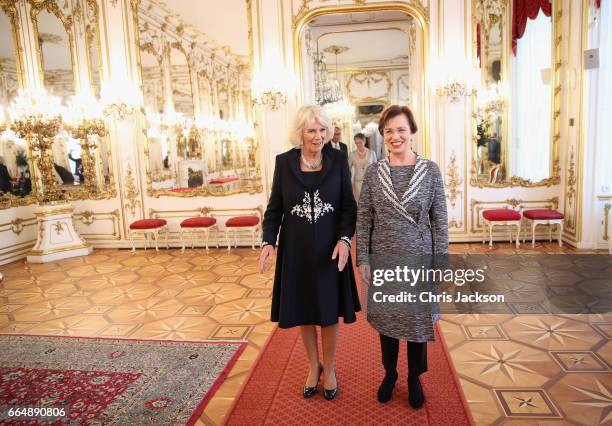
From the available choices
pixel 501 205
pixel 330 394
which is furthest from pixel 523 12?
pixel 330 394

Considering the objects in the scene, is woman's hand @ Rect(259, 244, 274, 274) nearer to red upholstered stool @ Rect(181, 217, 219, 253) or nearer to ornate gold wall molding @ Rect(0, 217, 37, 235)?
red upholstered stool @ Rect(181, 217, 219, 253)

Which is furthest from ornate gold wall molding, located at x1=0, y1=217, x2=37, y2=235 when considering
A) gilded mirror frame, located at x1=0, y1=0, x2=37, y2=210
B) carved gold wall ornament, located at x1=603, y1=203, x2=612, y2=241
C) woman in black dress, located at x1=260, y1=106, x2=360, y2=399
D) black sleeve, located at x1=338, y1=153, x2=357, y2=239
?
carved gold wall ornament, located at x1=603, y1=203, x2=612, y2=241

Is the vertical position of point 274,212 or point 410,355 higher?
point 274,212

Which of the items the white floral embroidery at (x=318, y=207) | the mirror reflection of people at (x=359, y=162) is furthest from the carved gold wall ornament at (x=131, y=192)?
the white floral embroidery at (x=318, y=207)

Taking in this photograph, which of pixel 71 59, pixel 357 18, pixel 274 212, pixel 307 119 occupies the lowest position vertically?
pixel 274 212

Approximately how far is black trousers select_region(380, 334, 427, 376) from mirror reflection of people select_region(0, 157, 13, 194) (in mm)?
6895

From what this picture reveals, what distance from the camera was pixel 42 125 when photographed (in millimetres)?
6340

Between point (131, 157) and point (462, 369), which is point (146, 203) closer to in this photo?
point (131, 157)

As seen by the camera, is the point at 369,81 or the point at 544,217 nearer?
the point at 544,217

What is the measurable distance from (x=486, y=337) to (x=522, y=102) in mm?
4497

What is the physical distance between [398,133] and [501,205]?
495cm

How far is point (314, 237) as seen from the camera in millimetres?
2299

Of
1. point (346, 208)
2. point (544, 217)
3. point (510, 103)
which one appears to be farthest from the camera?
point (510, 103)

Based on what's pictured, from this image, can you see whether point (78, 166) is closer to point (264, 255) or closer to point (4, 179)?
point (4, 179)
